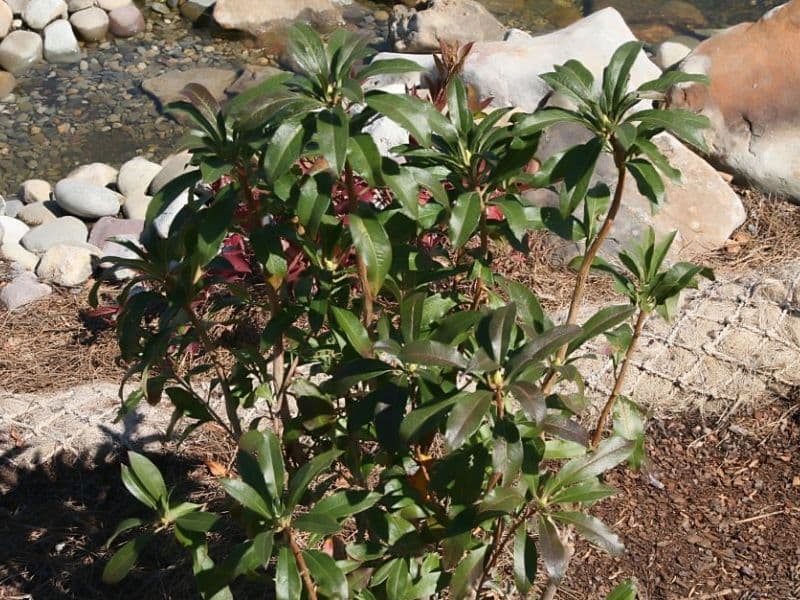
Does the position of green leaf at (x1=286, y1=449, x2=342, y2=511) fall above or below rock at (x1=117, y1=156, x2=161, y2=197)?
above

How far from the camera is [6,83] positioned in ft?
23.9

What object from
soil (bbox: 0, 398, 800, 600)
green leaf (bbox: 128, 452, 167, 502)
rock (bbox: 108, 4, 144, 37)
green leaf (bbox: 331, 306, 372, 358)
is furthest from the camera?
rock (bbox: 108, 4, 144, 37)

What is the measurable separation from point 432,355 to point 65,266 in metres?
3.36

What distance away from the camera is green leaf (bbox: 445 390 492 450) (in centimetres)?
159

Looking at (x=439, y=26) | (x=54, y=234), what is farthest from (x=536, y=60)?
(x=54, y=234)

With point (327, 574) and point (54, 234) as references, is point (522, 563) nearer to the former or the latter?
point (327, 574)

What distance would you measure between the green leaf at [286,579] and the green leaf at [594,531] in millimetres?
529

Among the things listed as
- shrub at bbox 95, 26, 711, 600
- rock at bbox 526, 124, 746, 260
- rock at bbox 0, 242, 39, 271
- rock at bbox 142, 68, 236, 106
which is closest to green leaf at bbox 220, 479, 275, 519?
shrub at bbox 95, 26, 711, 600

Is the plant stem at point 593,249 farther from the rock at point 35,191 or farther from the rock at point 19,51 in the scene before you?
the rock at point 19,51

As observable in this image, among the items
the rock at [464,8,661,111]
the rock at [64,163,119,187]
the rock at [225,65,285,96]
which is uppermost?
the rock at [464,8,661,111]

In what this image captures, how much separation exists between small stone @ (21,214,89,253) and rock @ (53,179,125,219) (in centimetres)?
18

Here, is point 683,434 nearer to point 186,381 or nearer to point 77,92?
point 186,381

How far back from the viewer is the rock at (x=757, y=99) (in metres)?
4.69

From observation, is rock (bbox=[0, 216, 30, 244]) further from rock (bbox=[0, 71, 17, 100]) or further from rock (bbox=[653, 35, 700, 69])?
rock (bbox=[653, 35, 700, 69])
